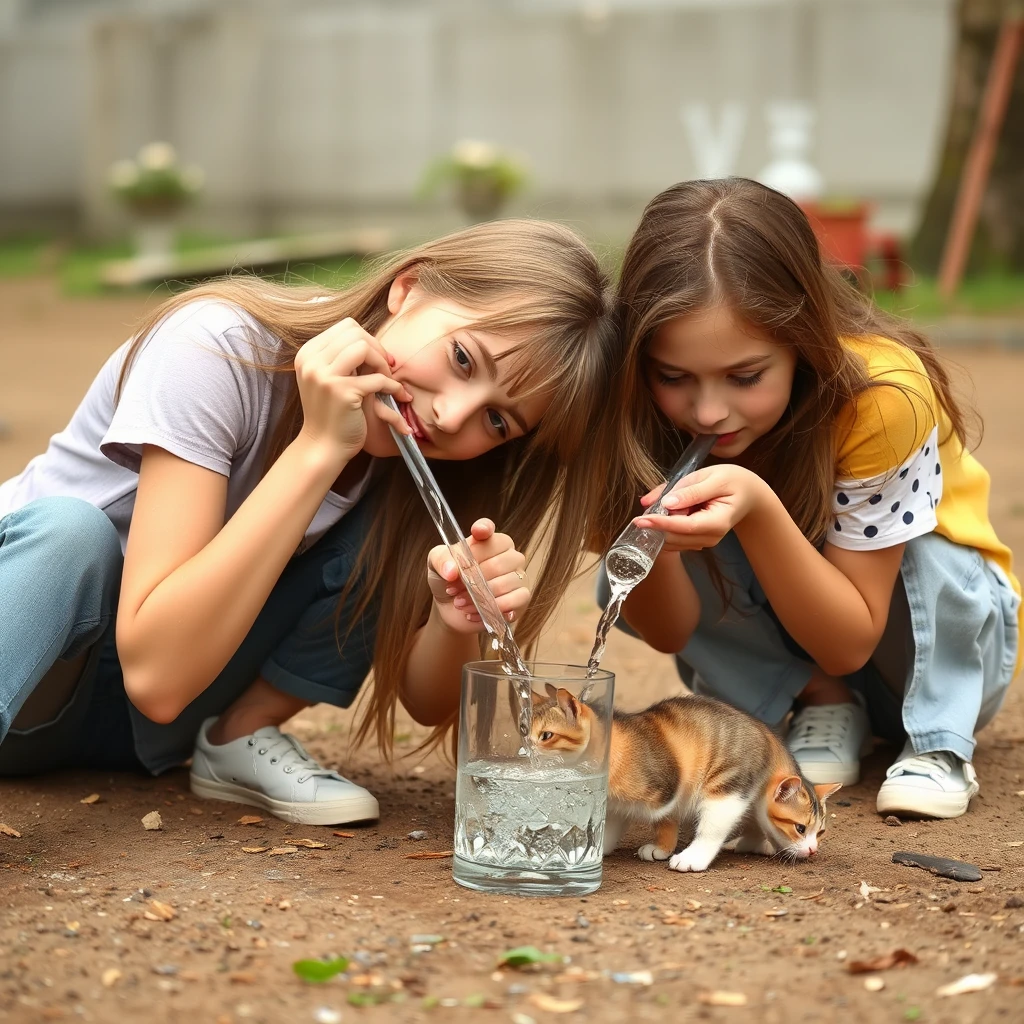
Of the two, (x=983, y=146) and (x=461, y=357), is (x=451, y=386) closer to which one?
(x=461, y=357)

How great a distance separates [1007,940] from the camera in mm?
2117

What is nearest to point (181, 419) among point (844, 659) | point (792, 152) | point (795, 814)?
point (795, 814)

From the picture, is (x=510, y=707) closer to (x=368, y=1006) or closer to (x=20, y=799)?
(x=368, y=1006)

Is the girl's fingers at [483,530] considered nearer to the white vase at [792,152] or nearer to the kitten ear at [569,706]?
the kitten ear at [569,706]

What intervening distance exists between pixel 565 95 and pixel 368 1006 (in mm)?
15772

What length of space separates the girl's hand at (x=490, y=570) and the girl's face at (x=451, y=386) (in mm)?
180

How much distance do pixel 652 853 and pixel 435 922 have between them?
559 millimetres

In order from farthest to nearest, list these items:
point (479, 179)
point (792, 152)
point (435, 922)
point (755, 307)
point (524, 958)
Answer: point (479, 179)
point (792, 152)
point (755, 307)
point (435, 922)
point (524, 958)

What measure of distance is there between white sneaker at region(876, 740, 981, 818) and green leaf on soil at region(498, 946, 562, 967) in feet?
3.49

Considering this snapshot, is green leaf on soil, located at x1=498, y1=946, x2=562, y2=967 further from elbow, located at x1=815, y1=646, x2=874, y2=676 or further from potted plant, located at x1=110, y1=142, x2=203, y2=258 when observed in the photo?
potted plant, located at x1=110, y1=142, x2=203, y2=258

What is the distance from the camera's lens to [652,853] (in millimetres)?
2574

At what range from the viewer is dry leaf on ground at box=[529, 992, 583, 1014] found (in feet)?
6.05

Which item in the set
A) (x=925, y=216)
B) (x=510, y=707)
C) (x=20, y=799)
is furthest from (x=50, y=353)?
(x=510, y=707)

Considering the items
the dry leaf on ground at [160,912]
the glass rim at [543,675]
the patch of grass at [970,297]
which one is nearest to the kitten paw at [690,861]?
the glass rim at [543,675]
